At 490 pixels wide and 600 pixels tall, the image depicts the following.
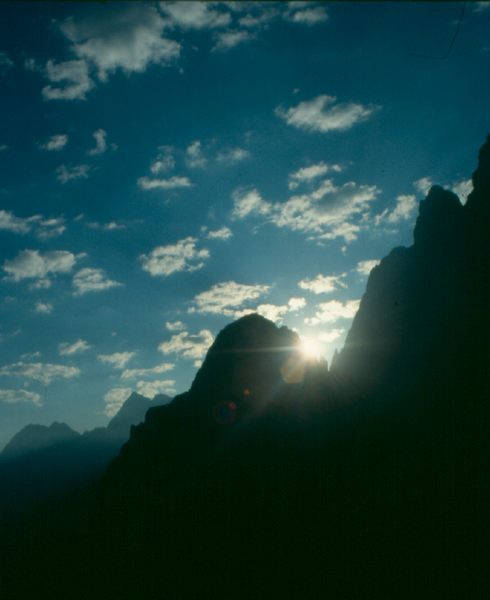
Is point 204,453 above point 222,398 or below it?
below

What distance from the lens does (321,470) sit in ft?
167

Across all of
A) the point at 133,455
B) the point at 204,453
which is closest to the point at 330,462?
the point at 204,453

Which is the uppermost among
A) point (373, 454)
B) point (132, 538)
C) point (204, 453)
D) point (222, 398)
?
point (222, 398)

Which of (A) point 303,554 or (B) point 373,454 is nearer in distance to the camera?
(A) point 303,554

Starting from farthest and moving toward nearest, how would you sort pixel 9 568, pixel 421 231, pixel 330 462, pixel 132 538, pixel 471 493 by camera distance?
pixel 421 231 → pixel 9 568 → pixel 132 538 → pixel 330 462 → pixel 471 493

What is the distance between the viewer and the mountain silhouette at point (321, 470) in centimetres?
3847

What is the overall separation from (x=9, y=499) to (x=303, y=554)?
4307 inches

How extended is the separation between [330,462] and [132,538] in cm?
3317

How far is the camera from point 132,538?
55.8 meters

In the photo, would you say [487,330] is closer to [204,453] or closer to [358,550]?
[358,550]

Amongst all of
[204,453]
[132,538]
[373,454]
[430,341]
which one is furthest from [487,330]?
[132,538]

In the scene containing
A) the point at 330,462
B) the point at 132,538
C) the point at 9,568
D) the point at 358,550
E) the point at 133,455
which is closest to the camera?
the point at 358,550

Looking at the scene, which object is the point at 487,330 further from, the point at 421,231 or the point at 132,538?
the point at 132,538

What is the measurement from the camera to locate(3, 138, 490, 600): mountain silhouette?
38469mm
